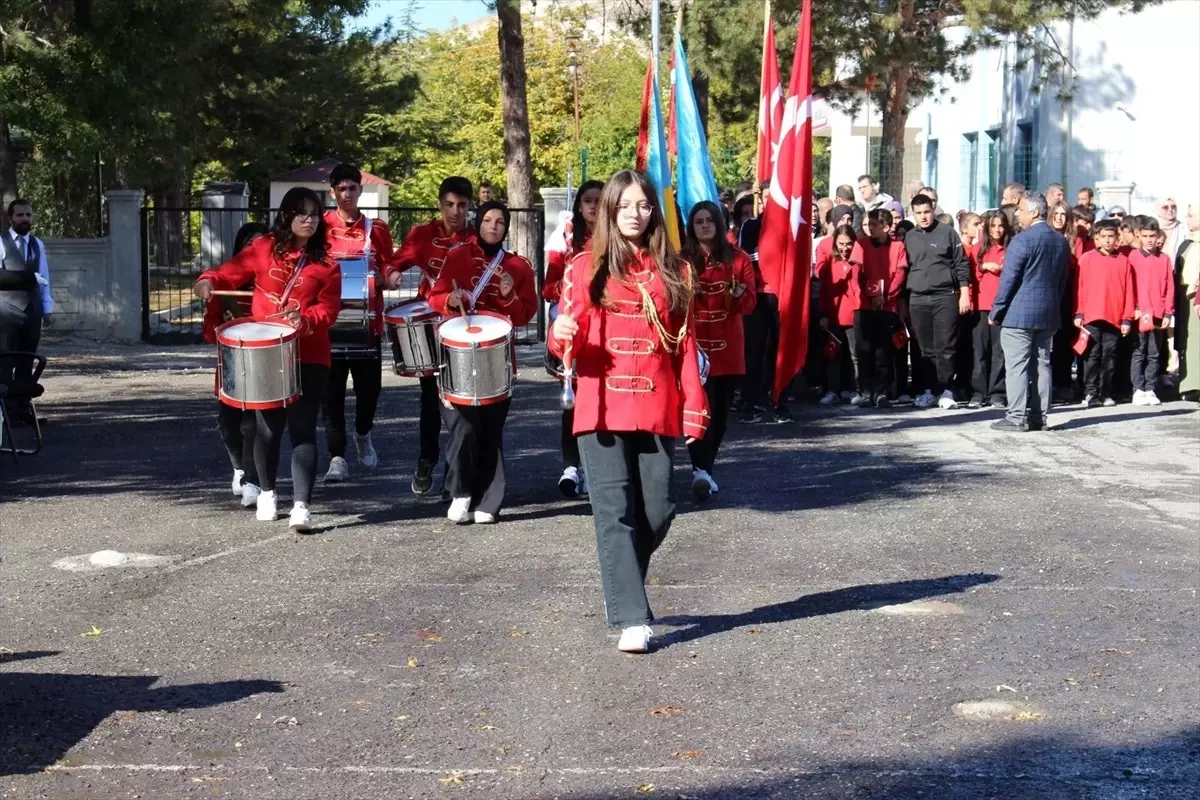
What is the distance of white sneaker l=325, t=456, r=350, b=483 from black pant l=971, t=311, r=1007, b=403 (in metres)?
7.35

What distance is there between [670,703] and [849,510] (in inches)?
184

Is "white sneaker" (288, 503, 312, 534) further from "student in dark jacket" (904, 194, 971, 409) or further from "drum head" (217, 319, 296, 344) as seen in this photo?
"student in dark jacket" (904, 194, 971, 409)

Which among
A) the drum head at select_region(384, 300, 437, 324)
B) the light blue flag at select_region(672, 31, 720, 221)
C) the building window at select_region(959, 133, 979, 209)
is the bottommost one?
the drum head at select_region(384, 300, 437, 324)

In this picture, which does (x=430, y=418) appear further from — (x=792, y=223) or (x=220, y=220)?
(x=220, y=220)

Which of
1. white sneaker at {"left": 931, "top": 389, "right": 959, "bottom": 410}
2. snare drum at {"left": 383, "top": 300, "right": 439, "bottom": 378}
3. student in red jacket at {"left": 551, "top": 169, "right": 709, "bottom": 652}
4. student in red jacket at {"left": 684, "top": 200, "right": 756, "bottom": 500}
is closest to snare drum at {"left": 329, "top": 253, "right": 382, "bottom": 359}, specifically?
snare drum at {"left": 383, "top": 300, "right": 439, "bottom": 378}

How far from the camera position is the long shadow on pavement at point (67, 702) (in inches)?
226

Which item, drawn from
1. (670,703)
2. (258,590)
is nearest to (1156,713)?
(670,703)

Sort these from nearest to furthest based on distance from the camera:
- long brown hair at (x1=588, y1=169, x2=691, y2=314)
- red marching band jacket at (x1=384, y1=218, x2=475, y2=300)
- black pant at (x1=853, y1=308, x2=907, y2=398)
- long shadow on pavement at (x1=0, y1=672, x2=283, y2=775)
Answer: long shadow on pavement at (x1=0, y1=672, x2=283, y2=775) → long brown hair at (x1=588, y1=169, x2=691, y2=314) → red marching band jacket at (x1=384, y1=218, x2=475, y2=300) → black pant at (x1=853, y1=308, x2=907, y2=398)

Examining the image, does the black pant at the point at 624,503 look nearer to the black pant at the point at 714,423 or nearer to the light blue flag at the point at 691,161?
the black pant at the point at 714,423

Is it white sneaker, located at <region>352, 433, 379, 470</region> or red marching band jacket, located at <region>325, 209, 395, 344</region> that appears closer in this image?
red marching band jacket, located at <region>325, 209, 395, 344</region>

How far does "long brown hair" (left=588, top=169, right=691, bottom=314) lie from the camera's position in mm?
6906

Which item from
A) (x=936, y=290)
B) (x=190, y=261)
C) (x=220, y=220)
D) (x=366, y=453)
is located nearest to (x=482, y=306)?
(x=366, y=453)

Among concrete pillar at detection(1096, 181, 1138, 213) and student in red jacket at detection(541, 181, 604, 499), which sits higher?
concrete pillar at detection(1096, 181, 1138, 213)

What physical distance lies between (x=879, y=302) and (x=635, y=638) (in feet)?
33.5
